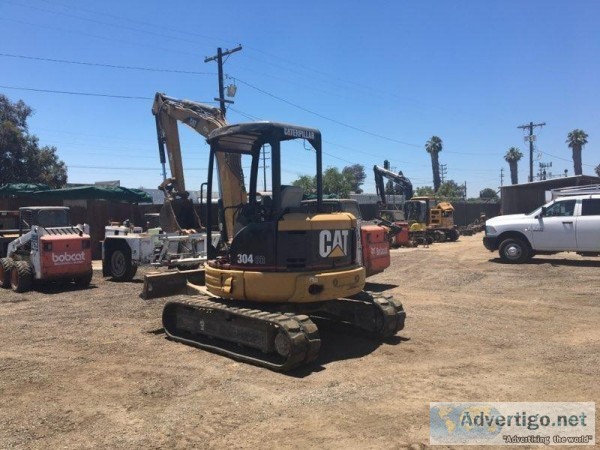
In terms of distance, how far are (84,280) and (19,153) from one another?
70.7 feet

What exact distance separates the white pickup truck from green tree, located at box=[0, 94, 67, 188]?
27.0 m

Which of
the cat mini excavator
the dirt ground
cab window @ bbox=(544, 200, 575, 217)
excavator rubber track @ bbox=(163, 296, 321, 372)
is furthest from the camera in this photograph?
cab window @ bbox=(544, 200, 575, 217)

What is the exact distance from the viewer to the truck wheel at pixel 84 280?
42.4ft

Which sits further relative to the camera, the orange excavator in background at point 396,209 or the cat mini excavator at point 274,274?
the orange excavator in background at point 396,209

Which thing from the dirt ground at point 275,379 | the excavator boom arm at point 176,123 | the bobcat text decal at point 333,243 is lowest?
the dirt ground at point 275,379

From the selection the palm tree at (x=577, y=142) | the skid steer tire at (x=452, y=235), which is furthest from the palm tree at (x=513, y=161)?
the skid steer tire at (x=452, y=235)

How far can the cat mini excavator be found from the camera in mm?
6137

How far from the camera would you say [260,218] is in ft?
21.7

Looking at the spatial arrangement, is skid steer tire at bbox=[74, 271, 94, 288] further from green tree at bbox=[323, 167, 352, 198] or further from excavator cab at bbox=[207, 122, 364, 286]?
green tree at bbox=[323, 167, 352, 198]

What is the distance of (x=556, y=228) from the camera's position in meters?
14.9

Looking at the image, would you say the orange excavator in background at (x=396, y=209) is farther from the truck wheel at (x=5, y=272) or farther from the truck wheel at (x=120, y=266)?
the truck wheel at (x=5, y=272)

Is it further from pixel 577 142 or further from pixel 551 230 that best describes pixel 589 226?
pixel 577 142

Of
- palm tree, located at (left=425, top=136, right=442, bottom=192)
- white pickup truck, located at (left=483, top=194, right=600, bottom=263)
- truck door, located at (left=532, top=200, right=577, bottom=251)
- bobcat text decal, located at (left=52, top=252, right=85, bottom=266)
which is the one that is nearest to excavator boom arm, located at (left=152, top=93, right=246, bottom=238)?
bobcat text decal, located at (left=52, top=252, right=85, bottom=266)

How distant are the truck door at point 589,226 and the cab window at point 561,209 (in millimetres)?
289
